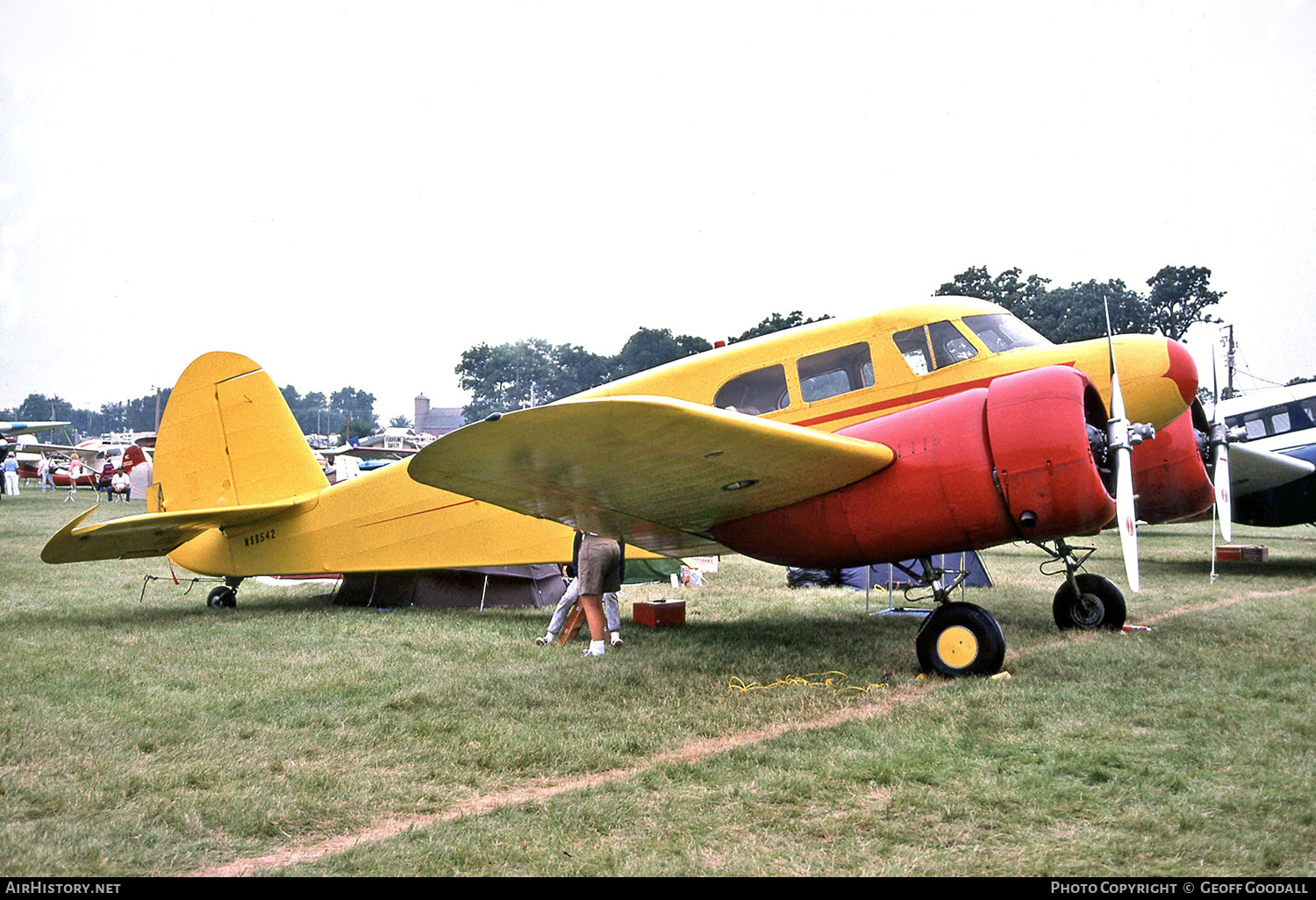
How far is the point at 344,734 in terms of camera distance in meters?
4.72

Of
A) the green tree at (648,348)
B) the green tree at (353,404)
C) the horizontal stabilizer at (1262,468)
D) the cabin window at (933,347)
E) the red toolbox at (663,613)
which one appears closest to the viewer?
the cabin window at (933,347)

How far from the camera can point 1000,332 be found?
23.5 feet

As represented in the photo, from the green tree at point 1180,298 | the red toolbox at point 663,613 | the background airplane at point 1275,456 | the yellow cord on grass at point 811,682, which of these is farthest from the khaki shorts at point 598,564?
the green tree at point 1180,298

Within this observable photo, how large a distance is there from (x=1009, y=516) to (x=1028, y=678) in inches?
46.1

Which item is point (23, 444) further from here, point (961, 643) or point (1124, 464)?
point (1124, 464)

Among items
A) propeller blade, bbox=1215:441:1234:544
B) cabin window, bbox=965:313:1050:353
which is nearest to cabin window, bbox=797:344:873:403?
cabin window, bbox=965:313:1050:353

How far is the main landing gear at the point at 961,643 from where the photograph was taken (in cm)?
576

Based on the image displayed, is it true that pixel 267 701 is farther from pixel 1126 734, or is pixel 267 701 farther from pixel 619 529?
pixel 1126 734

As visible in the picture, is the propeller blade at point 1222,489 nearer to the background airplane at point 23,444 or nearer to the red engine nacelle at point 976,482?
the red engine nacelle at point 976,482

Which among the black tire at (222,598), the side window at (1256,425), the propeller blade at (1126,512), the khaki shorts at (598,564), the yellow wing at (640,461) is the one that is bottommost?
the black tire at (222,598)

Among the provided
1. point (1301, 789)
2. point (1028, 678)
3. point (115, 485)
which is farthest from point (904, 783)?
point (115, 485)

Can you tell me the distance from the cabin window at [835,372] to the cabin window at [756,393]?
0.19m

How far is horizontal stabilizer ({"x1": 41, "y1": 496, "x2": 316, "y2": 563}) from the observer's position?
329 inches
